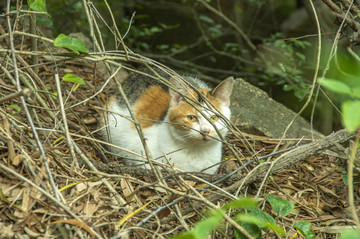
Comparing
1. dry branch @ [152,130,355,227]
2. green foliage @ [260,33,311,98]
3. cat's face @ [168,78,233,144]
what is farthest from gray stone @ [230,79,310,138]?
dry branch @ [152,130,355,227]

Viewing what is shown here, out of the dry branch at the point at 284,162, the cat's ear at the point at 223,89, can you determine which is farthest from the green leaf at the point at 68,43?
the cat's ear at the point at 223,89

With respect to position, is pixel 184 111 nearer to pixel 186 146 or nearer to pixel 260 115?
pixel 186 146

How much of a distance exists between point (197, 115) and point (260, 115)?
4.04ft

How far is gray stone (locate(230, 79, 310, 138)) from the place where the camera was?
4.06 m

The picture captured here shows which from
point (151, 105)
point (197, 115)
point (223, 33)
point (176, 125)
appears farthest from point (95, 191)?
point (223, 33)

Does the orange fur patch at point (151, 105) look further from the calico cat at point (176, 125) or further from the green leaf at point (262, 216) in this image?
the green leaf at point (262, 216)

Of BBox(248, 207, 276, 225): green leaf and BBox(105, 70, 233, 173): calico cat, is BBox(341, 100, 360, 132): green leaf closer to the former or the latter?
BBox(248, 207, 276, 225): green leaf

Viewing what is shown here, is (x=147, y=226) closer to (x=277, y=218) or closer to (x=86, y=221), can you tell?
(x=86, y=221)

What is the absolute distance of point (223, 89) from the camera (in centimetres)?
344

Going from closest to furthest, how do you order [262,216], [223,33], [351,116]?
[351,116], [262,216], [223,33]

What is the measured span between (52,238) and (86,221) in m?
0.19

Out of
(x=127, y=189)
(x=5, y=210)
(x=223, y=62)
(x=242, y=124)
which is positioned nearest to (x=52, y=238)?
(x=5, y=210)

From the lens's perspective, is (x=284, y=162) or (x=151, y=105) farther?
(x=151, y=105)

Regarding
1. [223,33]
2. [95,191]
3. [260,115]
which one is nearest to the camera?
[95,191]
